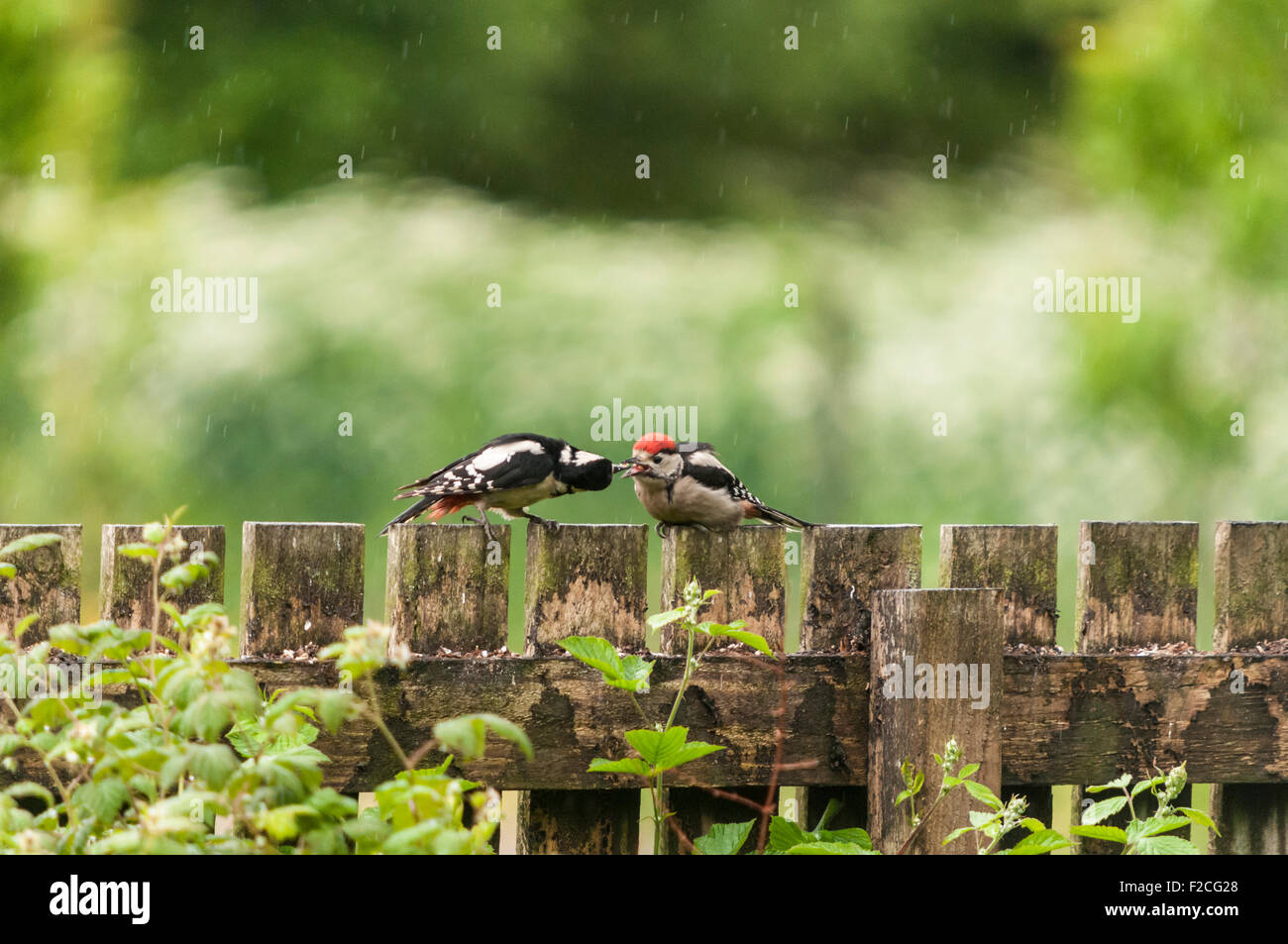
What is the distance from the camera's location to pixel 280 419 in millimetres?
3777

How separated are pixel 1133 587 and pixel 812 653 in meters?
0.38

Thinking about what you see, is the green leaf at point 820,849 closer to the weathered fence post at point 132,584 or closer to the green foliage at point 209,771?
the green foliage at point 209,771

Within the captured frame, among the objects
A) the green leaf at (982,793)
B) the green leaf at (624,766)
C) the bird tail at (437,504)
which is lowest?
the green leaf at (982,793)

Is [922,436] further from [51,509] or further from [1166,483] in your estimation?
[51,509]

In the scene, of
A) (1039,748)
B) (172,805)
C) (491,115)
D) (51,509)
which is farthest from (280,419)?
(172,805)

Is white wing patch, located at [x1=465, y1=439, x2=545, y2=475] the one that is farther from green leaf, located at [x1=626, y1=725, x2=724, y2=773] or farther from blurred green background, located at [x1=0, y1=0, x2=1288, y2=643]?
blurred green background, located at [x1=0, y1=0, x2=1288, y2=643]

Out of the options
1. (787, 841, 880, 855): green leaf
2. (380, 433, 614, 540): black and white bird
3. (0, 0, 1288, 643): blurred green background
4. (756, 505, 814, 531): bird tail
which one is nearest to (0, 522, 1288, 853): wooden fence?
(787, 841, 880, 855): green leaf

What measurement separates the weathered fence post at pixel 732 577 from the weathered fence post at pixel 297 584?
1.08 ft

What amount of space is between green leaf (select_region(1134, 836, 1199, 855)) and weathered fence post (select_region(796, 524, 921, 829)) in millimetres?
291

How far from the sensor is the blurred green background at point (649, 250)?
131 inches

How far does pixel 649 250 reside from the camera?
430cm

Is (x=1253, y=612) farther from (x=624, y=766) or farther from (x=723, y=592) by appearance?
(x=624, y=766)

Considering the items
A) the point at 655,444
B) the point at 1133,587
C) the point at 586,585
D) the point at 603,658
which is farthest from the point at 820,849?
the point at 655,444

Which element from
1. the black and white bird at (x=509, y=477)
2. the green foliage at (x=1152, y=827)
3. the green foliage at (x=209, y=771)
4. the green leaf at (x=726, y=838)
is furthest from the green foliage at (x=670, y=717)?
the black and white bird at (x=509, y=477)
